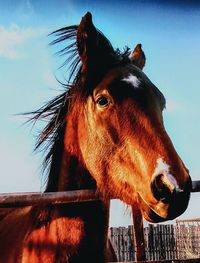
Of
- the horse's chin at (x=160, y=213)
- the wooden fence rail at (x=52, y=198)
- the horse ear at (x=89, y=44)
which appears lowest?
the horse's chin at (x=160, y=213)

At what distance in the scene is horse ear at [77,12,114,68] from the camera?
270cm

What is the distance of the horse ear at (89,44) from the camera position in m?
2.70

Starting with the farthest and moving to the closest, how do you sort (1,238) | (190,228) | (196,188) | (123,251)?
(123,251), (190,228), (1,238), (196,188)

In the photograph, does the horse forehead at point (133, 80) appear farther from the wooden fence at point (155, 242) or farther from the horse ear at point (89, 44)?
the wooden fence at point (155, 242)

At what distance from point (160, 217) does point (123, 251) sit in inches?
541

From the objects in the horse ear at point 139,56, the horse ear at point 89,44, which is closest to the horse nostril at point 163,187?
the horse ear at point 89,44

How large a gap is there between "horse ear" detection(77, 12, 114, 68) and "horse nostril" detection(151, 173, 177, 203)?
1.18m

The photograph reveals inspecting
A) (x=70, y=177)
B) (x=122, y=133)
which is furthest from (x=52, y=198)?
(x=122, y=133)

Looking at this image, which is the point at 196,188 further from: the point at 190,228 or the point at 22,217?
the point at 190,228

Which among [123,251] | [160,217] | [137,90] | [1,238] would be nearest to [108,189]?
[160,217]

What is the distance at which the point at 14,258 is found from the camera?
8.51 ft

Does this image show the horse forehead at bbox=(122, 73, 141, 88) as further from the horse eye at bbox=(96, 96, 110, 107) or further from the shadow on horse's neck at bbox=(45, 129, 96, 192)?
the shadow on horse's neck at bbox=(45, 129, 96, 192)

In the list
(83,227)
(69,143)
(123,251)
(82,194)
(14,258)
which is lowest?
(14,258)

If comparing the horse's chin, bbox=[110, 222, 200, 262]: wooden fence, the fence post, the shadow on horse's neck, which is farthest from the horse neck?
bbox=[110, 222, 200, 262]: wooden fence
